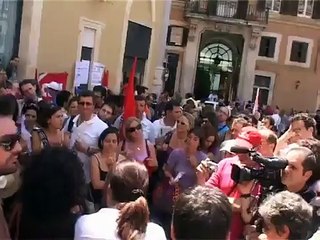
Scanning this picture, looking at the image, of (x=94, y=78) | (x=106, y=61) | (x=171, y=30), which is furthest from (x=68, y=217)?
(x=171, y=30)

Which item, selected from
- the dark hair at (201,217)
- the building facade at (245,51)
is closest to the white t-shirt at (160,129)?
the dark hair at (201,217)

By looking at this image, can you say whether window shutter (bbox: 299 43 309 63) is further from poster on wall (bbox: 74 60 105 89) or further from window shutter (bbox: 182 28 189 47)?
poster on wall (bbox: 74 60 105 89)

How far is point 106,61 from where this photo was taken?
18.1 metres

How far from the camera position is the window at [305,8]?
124 ft

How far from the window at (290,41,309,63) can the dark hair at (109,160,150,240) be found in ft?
111

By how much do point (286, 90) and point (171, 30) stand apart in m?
6.52

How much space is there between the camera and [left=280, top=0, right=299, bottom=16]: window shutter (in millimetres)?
37406

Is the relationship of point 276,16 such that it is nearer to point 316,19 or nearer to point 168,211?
point 316,19

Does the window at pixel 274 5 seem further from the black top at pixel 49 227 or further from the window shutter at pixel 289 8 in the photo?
the black top at pixel 49 227

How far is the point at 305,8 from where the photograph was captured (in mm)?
37844

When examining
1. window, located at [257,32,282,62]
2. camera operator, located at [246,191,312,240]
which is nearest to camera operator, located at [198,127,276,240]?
camera operator, located at [246,191,312,240]

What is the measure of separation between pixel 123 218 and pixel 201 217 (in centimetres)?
59

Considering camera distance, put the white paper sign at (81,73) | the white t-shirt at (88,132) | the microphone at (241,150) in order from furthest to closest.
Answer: the white paper sign at (81,73) → the white t-shirt at (88,132) → the microphone at (241,150)

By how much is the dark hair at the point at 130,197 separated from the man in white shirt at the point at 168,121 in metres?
4.99
